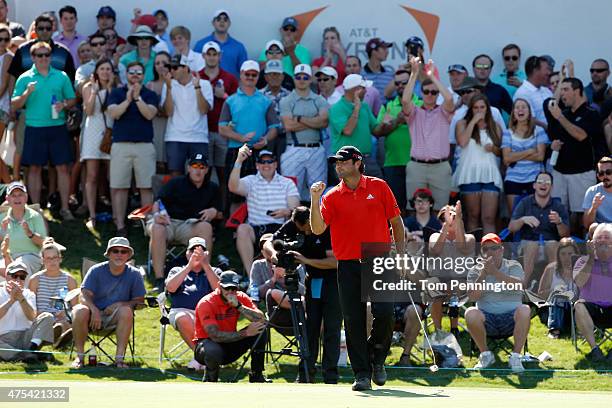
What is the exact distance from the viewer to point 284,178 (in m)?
14.9

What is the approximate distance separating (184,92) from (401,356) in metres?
4.87

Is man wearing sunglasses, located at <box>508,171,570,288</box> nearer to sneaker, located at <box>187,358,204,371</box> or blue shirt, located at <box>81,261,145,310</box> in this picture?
sneaker, located at <box>187,358,204,371</box>

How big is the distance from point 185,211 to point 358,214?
18.4 feet

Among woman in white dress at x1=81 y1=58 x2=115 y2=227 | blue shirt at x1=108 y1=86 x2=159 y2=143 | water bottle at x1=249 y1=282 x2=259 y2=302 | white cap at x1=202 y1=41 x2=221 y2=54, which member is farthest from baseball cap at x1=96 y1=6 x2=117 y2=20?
water bottle at x1=249 y1=282 x2=259 y2=302

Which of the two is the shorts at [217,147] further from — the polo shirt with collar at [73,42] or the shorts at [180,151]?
the polo shirt with collar at [73,42]

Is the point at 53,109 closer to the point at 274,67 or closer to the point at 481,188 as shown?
the point at 274,67

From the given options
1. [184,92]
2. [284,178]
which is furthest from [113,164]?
[284,178]

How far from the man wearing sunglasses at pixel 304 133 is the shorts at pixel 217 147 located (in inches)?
40.9

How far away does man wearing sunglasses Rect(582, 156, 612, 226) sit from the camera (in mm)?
14070

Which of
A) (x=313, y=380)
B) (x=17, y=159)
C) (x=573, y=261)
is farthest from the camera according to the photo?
(x=17, y=159)

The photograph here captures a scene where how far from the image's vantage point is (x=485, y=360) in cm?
1241

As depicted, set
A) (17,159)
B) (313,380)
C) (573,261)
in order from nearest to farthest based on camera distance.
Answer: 1. (313,380)
2. (573,261)
3. (17,159)

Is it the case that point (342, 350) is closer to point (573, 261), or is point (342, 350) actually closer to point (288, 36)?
point (573, 261)

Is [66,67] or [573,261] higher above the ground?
[66,67]
